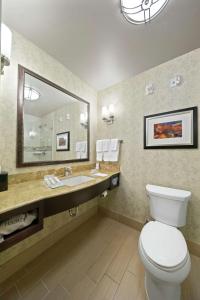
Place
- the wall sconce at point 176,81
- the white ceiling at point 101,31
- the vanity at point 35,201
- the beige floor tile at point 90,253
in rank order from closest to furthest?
the vanity at point 35,201 < the white ceiling at point 101,31 < the beige floor tile at point 90,253 < the wall sconce at point 176,81

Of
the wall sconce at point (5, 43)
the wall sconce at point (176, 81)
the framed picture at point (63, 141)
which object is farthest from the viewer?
the framed picture at point (63, 141)

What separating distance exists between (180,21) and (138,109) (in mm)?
907

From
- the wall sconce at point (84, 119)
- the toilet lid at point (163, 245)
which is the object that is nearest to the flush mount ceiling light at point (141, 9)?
the wall sconce at point (84, 119)

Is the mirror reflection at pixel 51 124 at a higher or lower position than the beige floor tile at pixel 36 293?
higher

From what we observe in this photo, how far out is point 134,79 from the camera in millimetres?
1891

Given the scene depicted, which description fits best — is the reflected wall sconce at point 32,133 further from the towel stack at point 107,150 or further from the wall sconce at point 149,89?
the wall sconce at point 149,89

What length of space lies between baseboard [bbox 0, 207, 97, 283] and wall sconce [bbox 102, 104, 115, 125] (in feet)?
5.02

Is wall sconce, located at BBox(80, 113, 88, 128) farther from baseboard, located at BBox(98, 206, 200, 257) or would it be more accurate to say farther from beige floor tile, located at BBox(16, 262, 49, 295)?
beige floor tile, located at BBox(16, 262, 49, 295)

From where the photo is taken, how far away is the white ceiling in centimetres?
105

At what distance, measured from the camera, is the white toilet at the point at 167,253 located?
0.85 metres

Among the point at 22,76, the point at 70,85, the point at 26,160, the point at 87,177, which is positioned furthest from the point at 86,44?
the point at 87,177

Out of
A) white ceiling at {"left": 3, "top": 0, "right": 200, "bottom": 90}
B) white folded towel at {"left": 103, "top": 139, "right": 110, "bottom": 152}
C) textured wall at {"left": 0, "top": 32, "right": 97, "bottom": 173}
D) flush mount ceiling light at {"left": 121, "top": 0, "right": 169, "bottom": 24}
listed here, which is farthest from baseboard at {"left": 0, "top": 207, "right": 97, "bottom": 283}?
flush mount ceiling light at {"left": 121, "top": 0, "right": 169, "bottom": 24}

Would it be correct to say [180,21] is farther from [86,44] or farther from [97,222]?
[97,222]

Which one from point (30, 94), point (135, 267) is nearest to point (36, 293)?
point (135, 267)
